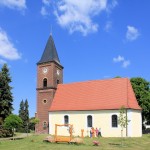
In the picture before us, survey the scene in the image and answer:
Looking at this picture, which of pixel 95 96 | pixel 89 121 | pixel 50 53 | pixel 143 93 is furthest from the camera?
pixel 50 53

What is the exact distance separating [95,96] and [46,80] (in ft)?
34.5

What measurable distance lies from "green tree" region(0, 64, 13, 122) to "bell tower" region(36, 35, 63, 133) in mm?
4781

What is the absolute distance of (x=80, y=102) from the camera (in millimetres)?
44562

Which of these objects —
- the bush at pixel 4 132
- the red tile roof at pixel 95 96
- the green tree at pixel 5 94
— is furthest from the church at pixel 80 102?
the bush at pixel 4 132

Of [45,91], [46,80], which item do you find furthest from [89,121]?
[46,80]

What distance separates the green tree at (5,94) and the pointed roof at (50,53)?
6.55m

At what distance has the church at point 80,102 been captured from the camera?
40906 millimetres

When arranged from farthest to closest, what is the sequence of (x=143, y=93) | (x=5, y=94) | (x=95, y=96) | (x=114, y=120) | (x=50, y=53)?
(x=50, y=53) → (x=143, y=93) → (x=5, y=94) → (x=95, y=96) → (x=114, y=120)

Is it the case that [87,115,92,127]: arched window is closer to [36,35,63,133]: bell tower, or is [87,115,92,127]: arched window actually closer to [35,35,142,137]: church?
[35,35,142,137]: church

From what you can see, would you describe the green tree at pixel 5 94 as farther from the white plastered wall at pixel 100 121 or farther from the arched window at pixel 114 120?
the arched window at pixel 114 120

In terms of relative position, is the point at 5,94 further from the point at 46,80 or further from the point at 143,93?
the point at 143,93

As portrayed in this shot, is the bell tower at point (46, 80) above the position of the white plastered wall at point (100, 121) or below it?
above

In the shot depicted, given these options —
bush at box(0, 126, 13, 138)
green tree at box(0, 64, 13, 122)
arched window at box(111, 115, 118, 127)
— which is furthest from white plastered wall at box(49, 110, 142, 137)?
green tree at box(0, 64, 13, 122)

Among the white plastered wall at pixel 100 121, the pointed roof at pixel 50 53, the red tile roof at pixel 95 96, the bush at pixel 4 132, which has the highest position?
the pointed roof at pixel 50 53
